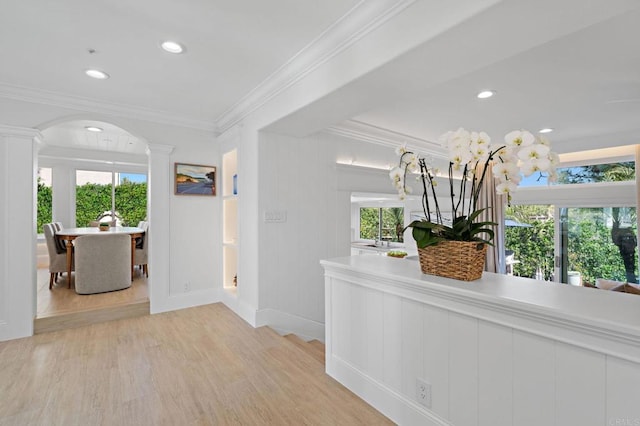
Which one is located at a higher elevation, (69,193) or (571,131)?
(571,131)

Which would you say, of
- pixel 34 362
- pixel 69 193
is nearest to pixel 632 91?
pixel 34 362

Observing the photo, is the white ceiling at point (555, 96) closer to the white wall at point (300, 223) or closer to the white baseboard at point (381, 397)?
the white wall at point (300, 223)

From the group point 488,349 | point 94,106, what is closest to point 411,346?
point 488,349

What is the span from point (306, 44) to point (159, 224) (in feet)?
8.86

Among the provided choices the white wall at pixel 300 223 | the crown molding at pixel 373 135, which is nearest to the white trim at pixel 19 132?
the white wall at pixel 300 223

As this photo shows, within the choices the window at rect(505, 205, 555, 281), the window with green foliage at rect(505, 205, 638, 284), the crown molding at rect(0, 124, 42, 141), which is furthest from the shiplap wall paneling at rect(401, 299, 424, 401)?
the window at rect(505, 205, 555, 281)

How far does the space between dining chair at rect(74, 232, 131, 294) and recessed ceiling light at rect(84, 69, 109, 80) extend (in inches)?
88.6

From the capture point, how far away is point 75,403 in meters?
1.91

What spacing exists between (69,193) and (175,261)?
4.72m

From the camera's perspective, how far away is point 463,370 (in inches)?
55.1

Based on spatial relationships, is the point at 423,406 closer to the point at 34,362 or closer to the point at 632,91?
the point at 34,362

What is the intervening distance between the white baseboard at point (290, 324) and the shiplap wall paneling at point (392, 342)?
1.70 meters

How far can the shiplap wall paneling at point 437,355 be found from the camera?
4.83 ft

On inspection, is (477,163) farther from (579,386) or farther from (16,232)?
(16,232)
